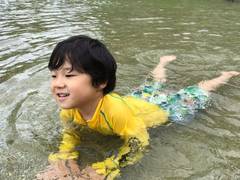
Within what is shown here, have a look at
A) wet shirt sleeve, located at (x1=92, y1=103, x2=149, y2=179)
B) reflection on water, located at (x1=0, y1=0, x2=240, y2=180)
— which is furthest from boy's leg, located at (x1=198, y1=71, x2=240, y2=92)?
wet shirt sleeve, located at (x1=92, y1=103, x2=149, y2=179)

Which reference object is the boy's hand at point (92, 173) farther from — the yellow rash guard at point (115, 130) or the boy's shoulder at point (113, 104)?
the boy's shoulder at point (113, 104)

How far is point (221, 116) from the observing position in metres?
4.77

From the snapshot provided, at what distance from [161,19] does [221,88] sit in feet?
14.2

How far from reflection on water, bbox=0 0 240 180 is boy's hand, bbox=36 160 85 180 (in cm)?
16

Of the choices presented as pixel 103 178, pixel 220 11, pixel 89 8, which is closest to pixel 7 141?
pixel 103 178

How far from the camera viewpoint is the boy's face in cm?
337

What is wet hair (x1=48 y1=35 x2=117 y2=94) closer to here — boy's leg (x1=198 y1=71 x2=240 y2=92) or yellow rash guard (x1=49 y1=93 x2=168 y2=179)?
yellow rash guard (x1=49 y1=93 x2=168 y2=179)

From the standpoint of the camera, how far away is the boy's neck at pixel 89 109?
12.4 ft

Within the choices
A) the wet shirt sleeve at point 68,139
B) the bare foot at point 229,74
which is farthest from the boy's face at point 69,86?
the bare foot at point 229,74

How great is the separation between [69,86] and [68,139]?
0.84m

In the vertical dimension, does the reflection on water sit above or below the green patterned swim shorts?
below

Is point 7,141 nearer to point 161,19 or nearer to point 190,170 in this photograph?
point 190,170

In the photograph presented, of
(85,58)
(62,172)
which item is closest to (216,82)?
(85,58)

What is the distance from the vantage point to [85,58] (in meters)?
3.41
